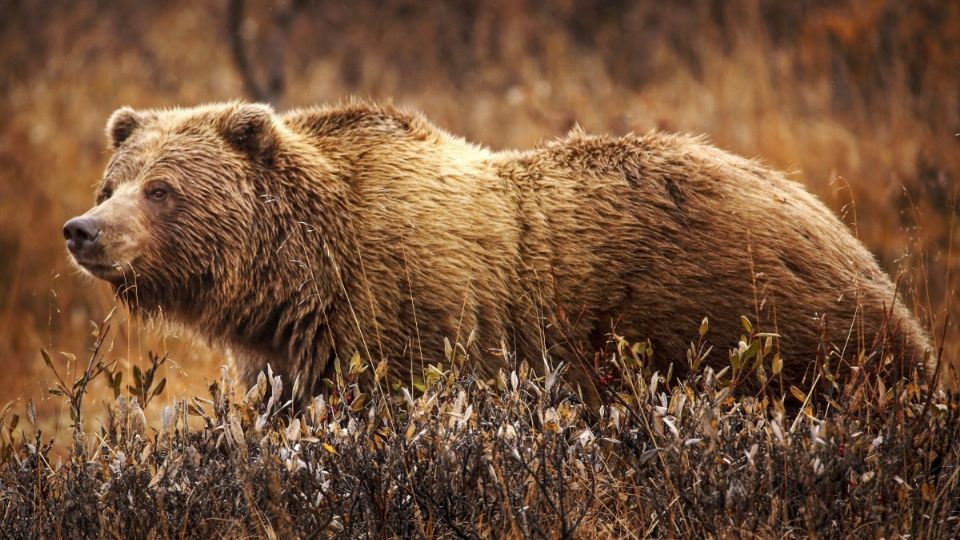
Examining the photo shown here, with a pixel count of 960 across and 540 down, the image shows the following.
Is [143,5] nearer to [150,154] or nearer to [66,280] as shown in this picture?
[66,280]

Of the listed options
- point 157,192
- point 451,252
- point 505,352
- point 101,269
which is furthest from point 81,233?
point 505,352

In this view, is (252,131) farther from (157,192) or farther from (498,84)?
(498,84)

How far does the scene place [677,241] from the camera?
459 cm

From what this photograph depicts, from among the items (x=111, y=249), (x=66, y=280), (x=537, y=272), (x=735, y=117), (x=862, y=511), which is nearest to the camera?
(x=862, y=511)

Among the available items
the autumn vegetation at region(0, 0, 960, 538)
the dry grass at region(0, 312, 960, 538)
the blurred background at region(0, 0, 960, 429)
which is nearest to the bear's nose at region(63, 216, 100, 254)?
the autumn vegetation at region(0, 0, 960, 538)

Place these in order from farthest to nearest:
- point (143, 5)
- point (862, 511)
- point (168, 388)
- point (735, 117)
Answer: point (143, 5) → point (735, 117) → point (168, 388) → point (862, 511)

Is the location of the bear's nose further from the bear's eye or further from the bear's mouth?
the bear's eye

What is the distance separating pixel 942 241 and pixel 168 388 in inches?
232

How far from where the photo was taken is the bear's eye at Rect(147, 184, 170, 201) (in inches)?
180

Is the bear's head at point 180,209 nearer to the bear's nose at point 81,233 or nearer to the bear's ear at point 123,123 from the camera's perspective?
the bear's nose at point 81,233

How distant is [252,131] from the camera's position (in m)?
4.75

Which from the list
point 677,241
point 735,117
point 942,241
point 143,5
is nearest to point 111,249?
point 677,241

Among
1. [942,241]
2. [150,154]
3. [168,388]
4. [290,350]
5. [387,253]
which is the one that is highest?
[150,154]

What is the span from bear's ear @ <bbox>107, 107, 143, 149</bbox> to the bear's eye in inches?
20.2
